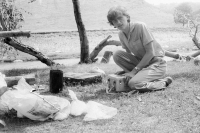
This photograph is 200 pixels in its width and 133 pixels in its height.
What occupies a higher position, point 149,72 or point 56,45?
point 149,72

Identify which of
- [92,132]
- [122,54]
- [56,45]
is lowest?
[56,45]

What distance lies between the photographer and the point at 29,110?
349 centimetres

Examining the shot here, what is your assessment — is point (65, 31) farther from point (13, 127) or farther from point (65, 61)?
point (13, 127)

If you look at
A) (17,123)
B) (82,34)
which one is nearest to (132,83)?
(17,123)

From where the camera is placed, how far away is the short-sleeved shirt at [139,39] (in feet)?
15.2

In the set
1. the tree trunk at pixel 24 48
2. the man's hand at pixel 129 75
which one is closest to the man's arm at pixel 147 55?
the man's hand at pixel 129 75

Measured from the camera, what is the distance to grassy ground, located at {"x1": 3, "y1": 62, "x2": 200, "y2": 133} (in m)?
3.24

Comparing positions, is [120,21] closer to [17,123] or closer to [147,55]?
[147,55]

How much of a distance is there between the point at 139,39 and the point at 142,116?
1.50m

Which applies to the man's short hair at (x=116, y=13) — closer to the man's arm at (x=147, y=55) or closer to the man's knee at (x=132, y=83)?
the man's arm at (x=147, y=55)

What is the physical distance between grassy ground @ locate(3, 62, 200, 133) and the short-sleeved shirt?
69cm

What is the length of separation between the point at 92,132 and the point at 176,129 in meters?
0.88

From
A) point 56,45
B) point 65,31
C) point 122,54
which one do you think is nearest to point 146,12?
point 65,31

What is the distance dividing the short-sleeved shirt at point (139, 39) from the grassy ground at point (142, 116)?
0.69m
